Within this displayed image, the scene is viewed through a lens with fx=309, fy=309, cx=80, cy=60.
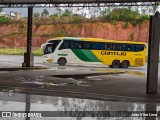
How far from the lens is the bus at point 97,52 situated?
93.3 ft

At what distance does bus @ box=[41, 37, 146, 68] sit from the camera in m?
28.4

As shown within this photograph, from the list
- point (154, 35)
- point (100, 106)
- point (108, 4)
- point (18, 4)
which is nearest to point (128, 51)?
point (108, 4)

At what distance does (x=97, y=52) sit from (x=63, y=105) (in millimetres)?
20679

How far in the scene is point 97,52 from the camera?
93.1 feet

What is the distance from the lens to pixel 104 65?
29250 millimetres

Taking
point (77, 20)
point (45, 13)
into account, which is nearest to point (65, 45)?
point (77, 20)

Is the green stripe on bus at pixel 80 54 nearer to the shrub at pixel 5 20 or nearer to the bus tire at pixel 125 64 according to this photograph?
the bus tire at pixel 125 64

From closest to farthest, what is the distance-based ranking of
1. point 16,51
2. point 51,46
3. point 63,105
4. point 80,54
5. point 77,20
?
point 63,105
point 80,54
point 51,46
point 16,51
point 77,20

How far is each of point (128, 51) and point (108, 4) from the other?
23.1 feet

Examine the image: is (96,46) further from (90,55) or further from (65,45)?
(65,45)

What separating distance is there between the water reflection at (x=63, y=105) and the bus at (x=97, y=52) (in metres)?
19.2

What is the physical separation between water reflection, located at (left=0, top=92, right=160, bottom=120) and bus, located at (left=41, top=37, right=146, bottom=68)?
19224 millimetres

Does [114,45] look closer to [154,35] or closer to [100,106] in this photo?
[154,35]

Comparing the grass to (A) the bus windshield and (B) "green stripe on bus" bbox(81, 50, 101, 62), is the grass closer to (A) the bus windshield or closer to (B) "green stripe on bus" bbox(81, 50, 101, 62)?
(A) the bus windshield
